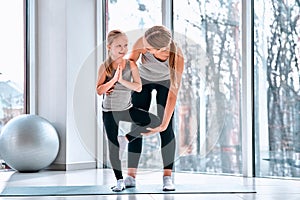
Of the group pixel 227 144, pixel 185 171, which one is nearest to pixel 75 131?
pixel 185 171

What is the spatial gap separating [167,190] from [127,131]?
1.51ft

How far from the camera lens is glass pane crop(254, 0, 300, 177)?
4.50 metres

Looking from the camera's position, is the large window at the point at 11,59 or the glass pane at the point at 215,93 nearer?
the glass pane at the point at 215,93

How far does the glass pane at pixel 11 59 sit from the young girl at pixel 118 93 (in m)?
2.07

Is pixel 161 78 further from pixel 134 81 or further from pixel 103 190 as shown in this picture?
pixel 103 190

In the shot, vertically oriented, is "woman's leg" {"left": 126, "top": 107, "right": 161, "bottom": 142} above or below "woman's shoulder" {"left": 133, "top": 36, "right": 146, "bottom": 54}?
below

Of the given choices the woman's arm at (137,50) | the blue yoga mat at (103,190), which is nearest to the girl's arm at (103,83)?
the woman's arm at (137,50)

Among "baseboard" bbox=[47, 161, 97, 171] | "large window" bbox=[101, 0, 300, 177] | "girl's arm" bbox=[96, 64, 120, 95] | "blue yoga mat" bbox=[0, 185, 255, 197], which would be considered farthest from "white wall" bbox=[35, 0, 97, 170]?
"girl's arm" bbox=[96, 64, 120, 95]

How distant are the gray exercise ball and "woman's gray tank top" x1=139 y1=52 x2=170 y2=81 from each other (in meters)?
1.55

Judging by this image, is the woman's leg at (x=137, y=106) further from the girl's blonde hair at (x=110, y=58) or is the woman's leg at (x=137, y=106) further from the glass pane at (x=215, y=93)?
the glass pane at (x=215, y=93)

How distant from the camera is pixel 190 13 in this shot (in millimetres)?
5145

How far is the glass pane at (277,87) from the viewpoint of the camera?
14.8 feet

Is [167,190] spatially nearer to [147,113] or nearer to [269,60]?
[147,113]

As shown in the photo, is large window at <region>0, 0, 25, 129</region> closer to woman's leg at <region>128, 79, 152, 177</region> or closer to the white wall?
the white wall
